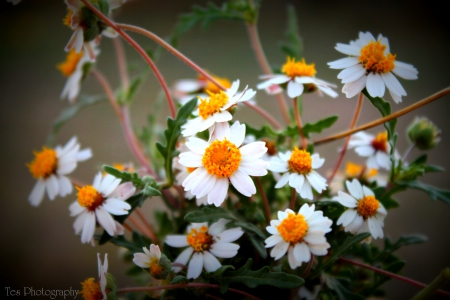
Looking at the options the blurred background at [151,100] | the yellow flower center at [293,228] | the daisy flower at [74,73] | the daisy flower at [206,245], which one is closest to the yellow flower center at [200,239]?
the daisy flower at [206,245]

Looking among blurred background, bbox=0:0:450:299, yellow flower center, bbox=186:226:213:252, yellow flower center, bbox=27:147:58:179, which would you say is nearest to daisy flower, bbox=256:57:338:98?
yellow flower center, bbox=186:226:213:252

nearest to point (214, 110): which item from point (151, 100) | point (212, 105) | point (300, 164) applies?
point (212, 105)

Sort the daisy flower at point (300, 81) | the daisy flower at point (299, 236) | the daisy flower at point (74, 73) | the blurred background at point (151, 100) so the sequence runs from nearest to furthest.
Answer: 1. the daisy flower at point (299, 236)
2. the daisy flower at point (300, 81)
3. the daisy flower at point (74, 73)
4. the blurred background at point (151, 100)

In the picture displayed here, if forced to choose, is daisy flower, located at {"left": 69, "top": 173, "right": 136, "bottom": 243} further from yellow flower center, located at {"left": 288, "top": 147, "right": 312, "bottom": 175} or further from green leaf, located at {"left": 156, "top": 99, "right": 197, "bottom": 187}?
yellow flower center, located at {"left": 288, "top": 147, "right": 312, "bottom": 175}

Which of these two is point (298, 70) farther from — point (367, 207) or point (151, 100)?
point (151, 100)

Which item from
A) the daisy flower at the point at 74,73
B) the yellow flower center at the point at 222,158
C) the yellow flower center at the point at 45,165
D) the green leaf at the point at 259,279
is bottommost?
the green leaf at the point at 259,279

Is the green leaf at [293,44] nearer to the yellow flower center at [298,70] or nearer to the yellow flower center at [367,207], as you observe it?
the yellow flower center at [298,70]
